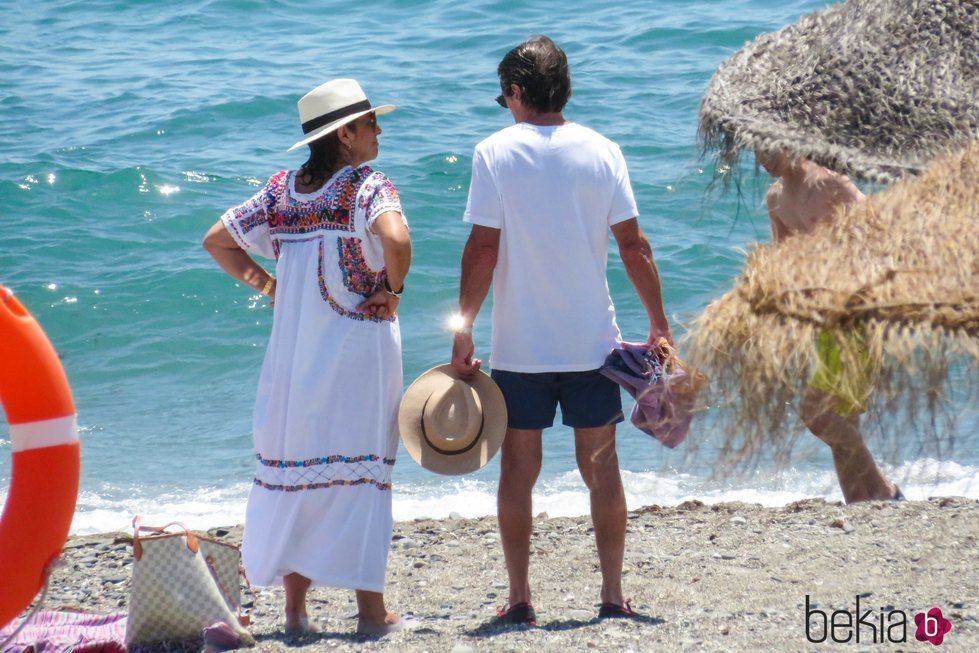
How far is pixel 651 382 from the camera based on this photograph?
10.7 ft

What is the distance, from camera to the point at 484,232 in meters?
3.50

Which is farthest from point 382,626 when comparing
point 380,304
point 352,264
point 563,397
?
point 352,264

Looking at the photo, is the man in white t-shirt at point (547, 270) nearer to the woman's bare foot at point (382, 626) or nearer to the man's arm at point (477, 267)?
the man's arm at point (477, 267)

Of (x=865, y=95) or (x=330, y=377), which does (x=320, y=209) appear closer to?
(x=330, y=377)

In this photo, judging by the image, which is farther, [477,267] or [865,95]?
[477,267]

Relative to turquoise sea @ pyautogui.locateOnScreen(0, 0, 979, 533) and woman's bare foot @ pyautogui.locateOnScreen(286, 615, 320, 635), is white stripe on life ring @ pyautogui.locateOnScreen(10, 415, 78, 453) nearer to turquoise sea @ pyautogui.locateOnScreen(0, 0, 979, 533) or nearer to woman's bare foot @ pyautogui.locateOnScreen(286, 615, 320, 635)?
woman's bare foot @ pyautogui.locateOnScreen(286, 615, 320, 635)

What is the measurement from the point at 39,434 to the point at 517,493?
4.88ft

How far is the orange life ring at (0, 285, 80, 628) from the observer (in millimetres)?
3092

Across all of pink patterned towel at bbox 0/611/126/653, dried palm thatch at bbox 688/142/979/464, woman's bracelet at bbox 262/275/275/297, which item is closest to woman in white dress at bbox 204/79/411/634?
woman's bracelet at bbox 262/275/275/297

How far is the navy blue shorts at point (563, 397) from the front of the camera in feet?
11.7

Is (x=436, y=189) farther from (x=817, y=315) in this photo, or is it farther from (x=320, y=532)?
(x=817, y=315)

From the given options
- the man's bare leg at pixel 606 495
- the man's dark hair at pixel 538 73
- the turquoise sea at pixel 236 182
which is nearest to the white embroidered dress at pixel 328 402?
the man's dark hair at pixel 538 73

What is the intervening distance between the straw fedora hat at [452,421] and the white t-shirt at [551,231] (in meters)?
0.15

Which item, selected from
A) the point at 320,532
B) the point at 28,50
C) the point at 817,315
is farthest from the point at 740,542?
the point at 28,50
